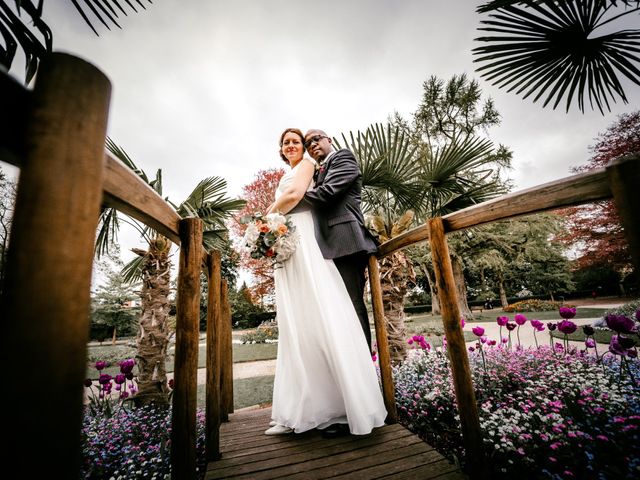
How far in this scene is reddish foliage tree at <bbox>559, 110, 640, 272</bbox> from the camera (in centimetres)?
966

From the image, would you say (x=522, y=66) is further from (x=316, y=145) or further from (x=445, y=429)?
(x=445, y=429)

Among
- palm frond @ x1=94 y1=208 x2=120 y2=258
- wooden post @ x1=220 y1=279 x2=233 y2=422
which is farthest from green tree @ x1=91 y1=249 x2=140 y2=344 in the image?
wooden post @ x1=220 y1=279 x2=233 y2=422

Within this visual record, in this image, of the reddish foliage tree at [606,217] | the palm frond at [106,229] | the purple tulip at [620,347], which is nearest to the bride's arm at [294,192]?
the purple tulip at [620,347]

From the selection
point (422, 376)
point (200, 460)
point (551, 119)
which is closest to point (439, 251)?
point (422, 376)

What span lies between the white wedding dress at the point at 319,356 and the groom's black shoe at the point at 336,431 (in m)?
0.04

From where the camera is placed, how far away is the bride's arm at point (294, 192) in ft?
7.28

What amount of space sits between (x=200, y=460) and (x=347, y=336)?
1.65m

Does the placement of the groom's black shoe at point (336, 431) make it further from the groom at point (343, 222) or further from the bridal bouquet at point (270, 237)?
the bridal bouquet at point (270, 237)

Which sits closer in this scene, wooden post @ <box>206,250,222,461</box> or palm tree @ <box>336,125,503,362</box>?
wooden post @ <box>206,250,222,461</box>

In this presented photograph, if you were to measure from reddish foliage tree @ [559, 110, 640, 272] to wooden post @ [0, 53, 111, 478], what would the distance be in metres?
14.1

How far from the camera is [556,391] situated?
226 cm

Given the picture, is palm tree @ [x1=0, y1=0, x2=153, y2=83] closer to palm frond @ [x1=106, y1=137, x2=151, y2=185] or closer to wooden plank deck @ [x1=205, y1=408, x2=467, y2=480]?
palm frond @ [x1=106, y1=137, x2=151, y2=185]

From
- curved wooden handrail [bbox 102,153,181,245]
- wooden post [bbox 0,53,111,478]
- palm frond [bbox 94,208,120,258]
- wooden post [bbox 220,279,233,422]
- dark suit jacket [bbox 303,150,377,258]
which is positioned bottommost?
wooden post [bbox 220,279,233,422]

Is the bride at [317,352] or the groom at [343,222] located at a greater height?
the groom at [343,222]
